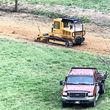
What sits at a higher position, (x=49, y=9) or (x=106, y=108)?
(x=49, y=9)

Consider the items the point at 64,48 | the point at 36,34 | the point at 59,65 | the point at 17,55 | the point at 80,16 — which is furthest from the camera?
the point at 80,16

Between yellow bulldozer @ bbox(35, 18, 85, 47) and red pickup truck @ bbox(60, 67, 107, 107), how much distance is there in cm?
1293

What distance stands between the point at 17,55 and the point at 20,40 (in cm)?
602

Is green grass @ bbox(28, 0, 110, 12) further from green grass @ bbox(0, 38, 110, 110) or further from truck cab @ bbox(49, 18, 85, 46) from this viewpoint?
green grass @ bbox(0, 38, 110, 110)

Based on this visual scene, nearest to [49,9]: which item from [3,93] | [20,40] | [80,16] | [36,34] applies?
[80,16]

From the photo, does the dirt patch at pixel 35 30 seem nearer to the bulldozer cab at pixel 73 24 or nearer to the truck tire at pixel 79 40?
the truck tire at pixel 79 40

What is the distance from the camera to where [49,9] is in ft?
173

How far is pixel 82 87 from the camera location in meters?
A: 24.8

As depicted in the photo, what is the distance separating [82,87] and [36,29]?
2166 cm

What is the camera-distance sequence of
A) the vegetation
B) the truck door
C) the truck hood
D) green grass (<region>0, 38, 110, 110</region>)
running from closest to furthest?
the truck hood → green grass (<region>0, 38, 110, 110</region>) → the truck door → the vegetation

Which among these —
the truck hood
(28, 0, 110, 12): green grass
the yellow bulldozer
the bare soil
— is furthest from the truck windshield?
(28, 0, 110, 12): green grass

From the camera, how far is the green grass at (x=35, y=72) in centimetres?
2561

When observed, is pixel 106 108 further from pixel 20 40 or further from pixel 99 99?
pixel 20 40

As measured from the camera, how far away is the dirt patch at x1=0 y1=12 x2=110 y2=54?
40047 mm
